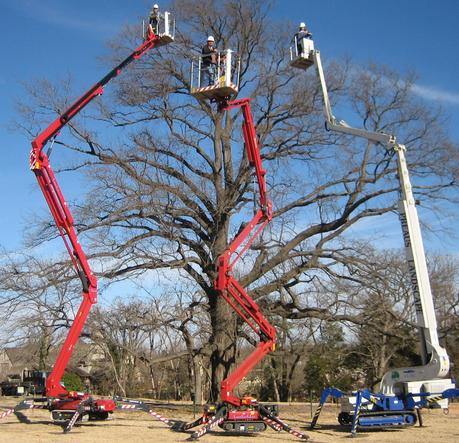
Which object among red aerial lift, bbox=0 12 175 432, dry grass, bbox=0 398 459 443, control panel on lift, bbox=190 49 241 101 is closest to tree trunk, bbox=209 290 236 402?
dry grass, bbox=0 398 459 443

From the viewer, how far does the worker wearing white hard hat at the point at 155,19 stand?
16.1m

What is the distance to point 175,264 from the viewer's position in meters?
22.0

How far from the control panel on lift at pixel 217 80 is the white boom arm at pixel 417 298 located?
130 inches

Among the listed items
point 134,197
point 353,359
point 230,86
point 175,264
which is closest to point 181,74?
point 134,197

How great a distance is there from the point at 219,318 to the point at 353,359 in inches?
1089

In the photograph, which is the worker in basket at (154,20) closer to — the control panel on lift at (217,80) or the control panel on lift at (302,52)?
the control panel on lift at (217,80)

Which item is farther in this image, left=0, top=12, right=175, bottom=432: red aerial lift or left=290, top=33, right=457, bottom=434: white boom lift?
left=0, top=12, right=175, bottom=432: red aerial lift

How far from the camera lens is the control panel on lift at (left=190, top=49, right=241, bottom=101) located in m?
15.6

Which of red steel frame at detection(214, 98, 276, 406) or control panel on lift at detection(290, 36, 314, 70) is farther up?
control panel on lift at detection(290, 36, 314, 70)

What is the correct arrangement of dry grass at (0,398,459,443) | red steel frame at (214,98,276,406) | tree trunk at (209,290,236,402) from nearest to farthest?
dry grass at (0,398,459,443)
red steel frame at (214,98,276,406)
tree trunk at (209,290,236,402)

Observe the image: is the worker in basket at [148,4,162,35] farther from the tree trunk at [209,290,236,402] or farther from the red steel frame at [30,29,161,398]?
the tree trunk at [209,290,236,402]

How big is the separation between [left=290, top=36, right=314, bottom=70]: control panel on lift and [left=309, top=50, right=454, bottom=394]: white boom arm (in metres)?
2.21

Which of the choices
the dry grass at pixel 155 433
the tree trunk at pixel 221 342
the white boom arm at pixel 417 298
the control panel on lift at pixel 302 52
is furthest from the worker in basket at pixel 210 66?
the dry grass at pixel 155 433

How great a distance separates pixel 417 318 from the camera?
14.2 metres
